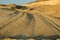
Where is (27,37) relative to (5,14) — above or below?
below

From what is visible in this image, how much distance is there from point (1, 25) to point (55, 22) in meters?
0.43

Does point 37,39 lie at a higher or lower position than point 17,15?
lower

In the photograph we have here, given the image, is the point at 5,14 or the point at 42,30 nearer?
the point at 42,30

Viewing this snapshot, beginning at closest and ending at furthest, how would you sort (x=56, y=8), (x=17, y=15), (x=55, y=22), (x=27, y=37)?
(x=27, y=37)
(x=55, y=22)
(x=17, y=15)
(x=56, y=8)

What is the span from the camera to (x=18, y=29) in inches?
49.0

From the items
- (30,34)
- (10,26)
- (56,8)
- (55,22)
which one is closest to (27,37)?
(30,34)

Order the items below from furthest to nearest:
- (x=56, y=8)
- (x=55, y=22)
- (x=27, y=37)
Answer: (x=56, y=8) → (x=55, y=22) → (x=27, y=37)

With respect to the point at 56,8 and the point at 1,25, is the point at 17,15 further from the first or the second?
the point at 56,8

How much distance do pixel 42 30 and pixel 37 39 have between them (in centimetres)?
8

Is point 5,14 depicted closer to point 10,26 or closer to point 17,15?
point 17,15

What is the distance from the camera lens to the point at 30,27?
1.28 metres

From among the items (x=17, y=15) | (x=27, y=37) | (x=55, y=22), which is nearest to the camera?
(x=27, y=37)

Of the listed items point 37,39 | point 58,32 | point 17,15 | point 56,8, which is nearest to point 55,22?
point 58,32

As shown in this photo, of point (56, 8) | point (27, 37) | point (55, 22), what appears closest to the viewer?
point (27, 37)
